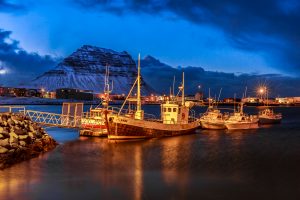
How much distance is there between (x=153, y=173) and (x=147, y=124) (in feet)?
64.8

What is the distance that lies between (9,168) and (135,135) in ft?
66.8

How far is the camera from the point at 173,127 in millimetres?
51781

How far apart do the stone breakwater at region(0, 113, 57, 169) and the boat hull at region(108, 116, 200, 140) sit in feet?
23.4

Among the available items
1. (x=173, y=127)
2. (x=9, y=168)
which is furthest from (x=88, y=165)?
(x=173, y=127)

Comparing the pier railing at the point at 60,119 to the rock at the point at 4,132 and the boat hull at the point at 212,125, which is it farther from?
the boat hull at the point at 212,125

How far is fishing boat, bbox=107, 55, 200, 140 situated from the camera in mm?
44812

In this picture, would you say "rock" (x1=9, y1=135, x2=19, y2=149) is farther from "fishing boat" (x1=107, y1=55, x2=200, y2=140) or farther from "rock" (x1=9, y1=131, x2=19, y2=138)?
"fishing boat" (x1=107, y1=55, x2=200, y2=140)

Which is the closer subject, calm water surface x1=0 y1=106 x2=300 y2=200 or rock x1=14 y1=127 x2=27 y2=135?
calm water surface x1=0 y1=106 x2=300 y2=200

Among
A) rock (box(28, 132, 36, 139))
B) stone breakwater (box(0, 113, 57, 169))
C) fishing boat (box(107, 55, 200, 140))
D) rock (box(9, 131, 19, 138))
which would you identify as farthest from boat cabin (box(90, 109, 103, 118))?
rock (box(9, 131, 19, 138))

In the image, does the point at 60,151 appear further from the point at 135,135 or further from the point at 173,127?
the point at 173,127

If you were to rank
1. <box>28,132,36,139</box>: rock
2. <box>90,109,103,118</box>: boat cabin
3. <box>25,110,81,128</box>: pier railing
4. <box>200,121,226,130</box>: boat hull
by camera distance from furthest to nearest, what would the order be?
1. <box>200,121,226,130</box>: boat hull
2. <box>90,109,103,118</box>: boat cabin
3. <box>25,110,81,128</box>: pier railing
4. <box>28,132,36,139</box>: rock

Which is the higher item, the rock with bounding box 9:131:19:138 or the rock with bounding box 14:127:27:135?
the rock with bounding box 14:127:27:135

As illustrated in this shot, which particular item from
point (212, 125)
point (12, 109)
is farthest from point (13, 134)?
point (12, 109)

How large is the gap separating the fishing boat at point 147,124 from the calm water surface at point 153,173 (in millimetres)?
1972
